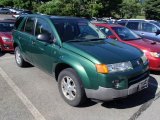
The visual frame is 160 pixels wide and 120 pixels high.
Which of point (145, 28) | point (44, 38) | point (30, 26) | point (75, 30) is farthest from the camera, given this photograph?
point (145, 28)

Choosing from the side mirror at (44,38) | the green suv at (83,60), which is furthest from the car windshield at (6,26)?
the side mirror at (44,38)

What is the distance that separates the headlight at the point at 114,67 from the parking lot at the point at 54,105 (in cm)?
83

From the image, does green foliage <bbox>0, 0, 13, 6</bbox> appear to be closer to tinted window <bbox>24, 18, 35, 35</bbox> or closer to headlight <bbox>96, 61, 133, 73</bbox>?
tinted window <bbox>24, 18, 35, 35</bbox>

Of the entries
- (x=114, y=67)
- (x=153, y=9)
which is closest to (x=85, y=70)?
(x=114, y=67)

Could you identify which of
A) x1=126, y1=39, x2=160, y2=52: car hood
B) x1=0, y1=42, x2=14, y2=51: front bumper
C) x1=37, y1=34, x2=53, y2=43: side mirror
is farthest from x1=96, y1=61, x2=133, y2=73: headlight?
x1=0, y1=42, x2=14, y2=51: front bumper

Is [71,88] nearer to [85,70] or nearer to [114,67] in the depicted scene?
[85,70]

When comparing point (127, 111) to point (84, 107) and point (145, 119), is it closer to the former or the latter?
point (145, 119)

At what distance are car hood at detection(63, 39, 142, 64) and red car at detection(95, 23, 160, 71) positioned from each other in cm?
199

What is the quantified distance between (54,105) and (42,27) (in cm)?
192

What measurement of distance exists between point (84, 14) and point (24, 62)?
28186mm

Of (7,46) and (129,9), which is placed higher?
(129,9)

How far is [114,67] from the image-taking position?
4473mm

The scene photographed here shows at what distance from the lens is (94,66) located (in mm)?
4426

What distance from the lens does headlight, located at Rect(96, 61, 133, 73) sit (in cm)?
438
